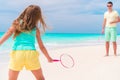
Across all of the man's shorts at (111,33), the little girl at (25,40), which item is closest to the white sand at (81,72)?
the man's shorts at (111,33)

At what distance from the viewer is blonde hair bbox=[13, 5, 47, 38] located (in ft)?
16.5

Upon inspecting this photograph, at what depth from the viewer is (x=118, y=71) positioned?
7672 millimetres

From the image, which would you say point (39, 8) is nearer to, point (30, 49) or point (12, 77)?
point (30, 49)

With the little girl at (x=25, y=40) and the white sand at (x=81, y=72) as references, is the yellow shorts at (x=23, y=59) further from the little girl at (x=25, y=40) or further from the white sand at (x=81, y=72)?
the white sand at (x=81, y=72)

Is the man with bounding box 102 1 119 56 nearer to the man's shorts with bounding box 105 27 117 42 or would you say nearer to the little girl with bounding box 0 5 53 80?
the man's shorts with bounding box 105 27 117 42

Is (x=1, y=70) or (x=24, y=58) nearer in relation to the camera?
(x=24, y=58)

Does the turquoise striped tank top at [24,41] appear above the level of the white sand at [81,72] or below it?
above

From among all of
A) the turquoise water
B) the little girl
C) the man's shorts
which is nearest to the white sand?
Answer: the man's shorts

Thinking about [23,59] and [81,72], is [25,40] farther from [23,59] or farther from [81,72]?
[81,72]

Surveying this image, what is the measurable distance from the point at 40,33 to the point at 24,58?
16.8 inches

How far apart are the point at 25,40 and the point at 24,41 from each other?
0.02m

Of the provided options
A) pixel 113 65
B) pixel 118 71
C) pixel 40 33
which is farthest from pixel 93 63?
pixel 40 33

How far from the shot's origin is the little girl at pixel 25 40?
5.00m

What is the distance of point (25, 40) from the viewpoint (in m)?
5.08
